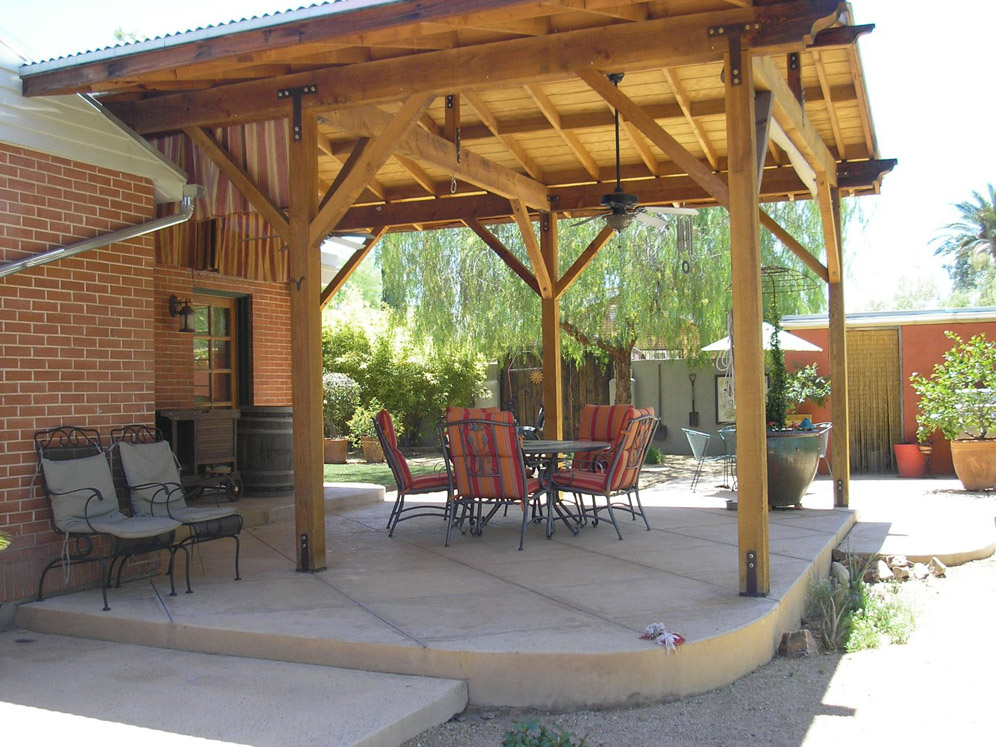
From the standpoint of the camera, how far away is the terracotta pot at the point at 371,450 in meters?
16.2

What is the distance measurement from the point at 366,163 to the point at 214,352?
14.0 feet

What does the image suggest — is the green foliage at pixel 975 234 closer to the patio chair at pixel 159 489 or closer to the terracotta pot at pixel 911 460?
the terracotta pot at pixel 911 460

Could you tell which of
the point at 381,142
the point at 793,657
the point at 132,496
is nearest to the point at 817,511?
the point at 793,657

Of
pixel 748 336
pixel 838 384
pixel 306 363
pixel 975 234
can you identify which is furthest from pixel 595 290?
pixel 975 234

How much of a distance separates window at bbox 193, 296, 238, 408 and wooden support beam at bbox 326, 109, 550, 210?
308cm

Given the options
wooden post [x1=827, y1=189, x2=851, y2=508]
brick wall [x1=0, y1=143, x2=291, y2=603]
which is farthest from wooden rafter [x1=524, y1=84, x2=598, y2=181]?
brick wall [x1=0, y1=143, x2=291, y2=603]

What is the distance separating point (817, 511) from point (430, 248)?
8.52 metres

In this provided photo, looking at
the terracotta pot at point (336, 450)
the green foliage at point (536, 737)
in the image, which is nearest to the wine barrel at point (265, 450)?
the green foliage at point (536, 737)

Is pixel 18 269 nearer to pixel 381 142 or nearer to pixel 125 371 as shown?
pixel 125 371

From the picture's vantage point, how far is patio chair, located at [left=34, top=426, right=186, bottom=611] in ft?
16.6

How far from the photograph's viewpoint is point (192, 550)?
6469mm

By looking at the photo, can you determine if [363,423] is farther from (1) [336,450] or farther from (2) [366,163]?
(2) [366,163]

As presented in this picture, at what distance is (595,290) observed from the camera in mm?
13727

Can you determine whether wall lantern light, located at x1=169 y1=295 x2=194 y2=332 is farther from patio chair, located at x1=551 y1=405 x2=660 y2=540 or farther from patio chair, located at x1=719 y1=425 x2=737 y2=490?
patio chair, located at x1=719 y1=425 x2=737 y2=490
